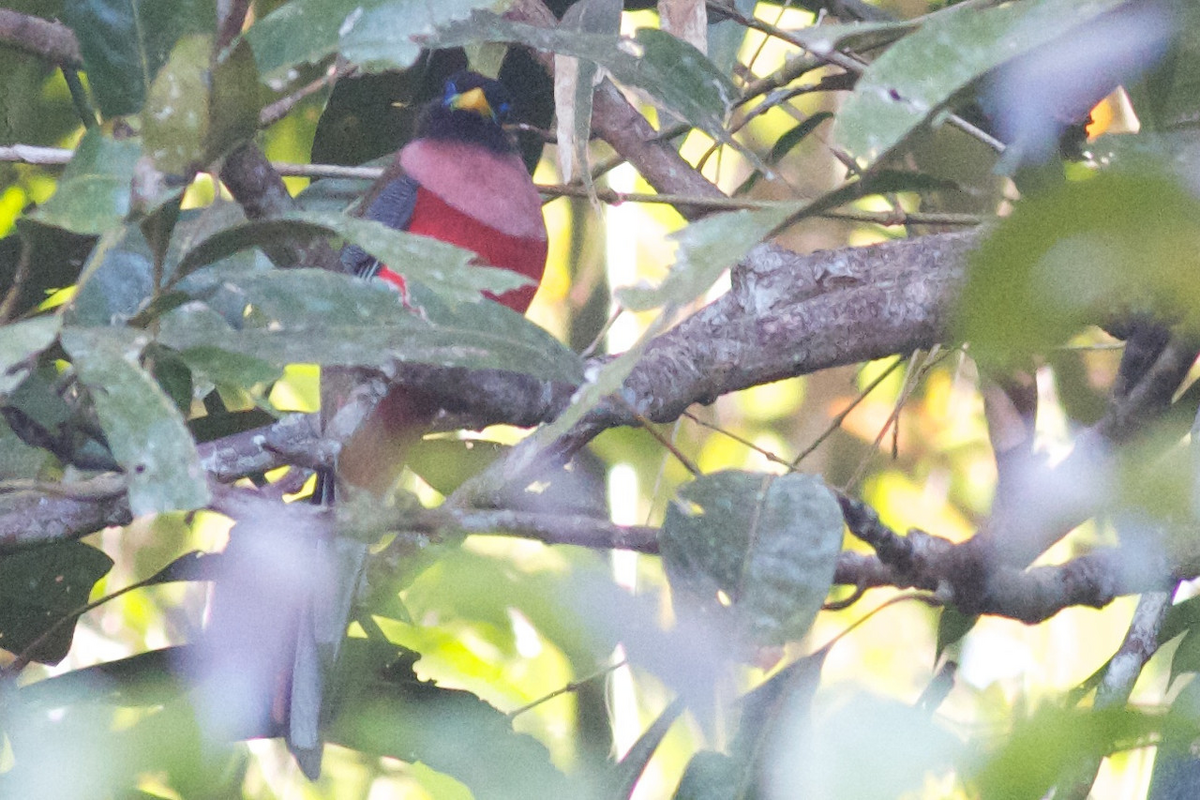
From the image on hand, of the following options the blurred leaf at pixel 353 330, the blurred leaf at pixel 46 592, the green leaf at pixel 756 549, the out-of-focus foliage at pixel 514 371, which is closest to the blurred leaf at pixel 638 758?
the out-of-focus foliage at pixel 514 371

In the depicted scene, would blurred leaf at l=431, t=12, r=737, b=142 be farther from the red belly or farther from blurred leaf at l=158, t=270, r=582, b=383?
the red belly

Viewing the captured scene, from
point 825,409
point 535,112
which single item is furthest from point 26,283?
point 825,409

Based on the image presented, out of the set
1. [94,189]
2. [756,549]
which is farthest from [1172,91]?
[94,189]

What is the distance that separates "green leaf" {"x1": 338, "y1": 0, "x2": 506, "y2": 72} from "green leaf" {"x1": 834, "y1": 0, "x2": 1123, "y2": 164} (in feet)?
1.30

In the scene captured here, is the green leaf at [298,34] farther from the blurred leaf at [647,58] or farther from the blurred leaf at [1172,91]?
the blurred leaf at [1172,91]

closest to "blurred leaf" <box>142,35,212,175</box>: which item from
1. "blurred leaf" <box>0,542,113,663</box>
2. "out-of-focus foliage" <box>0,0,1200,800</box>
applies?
"out-of-focus foliage" <box>0,0,1200,800</box>

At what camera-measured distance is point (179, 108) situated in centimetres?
80

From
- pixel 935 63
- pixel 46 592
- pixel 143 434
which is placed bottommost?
pixel 46 592

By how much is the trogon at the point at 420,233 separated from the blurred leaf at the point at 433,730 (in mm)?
42

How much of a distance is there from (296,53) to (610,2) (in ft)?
2.19

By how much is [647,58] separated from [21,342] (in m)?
0.67

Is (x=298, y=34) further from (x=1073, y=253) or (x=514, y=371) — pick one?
(x=1073, y=253)

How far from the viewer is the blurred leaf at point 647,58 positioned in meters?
1.10

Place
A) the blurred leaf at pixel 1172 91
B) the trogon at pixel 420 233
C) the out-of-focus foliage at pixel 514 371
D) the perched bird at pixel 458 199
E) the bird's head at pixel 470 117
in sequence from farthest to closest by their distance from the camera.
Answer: the bird's head at pixel 470 117 < the perched bird at pixel 458 199 < the trogon at pixel 420 233 < the blurred leaf at pixel 1172 91 < the out-of-focus foliage at pixel 514 371
